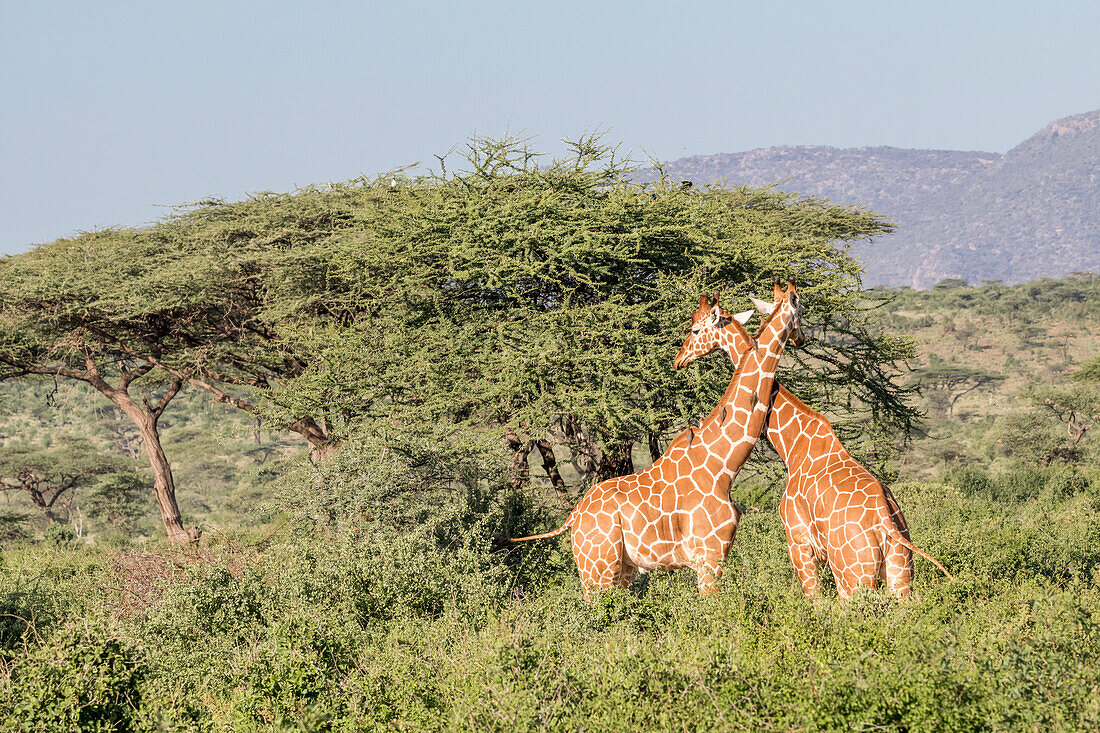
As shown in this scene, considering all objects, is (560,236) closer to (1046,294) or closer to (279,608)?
(279,608)

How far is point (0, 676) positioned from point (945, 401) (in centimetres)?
7020

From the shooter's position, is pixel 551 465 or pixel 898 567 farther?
pixel 551 465

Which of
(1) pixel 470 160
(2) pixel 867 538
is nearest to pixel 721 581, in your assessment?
(2) pixel 867 538

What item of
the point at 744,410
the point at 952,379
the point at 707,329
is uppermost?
the point at 707,329

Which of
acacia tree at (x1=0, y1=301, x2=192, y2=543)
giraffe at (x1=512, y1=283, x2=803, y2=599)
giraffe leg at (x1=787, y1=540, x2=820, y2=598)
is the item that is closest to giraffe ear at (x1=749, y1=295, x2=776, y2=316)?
giraffe at (x1=512, y1=283, x2=803, y2=599)

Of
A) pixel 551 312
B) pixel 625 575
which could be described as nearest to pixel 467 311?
pixel 551 312

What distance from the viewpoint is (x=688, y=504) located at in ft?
27.8

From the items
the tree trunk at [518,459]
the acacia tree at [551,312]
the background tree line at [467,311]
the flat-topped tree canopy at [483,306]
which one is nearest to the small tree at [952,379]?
the background tree line at [467,311]

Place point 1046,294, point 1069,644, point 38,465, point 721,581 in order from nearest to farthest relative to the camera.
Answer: point 1069,644 → point 721,581 → point 38,465 → point 1046,294

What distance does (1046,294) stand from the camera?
9175cm

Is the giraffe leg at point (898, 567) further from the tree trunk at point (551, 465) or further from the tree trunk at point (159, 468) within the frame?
the tree trunk at point (159, 468)

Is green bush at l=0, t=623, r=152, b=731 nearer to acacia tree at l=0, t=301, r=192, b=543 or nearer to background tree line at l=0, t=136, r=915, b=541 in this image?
background tree line at l=0, t=136, r=915, b=541

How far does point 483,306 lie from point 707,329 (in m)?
8.09

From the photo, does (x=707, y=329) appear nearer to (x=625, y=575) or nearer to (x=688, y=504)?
(x=688, y=504)
